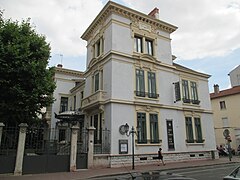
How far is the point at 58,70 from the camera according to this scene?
3219 centimetres

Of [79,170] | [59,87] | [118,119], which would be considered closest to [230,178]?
[79,170]

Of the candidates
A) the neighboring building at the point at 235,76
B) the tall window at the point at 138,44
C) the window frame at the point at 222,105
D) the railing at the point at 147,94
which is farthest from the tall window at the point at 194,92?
the neighboring building at the point at 235,76

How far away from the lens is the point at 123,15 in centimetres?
2069

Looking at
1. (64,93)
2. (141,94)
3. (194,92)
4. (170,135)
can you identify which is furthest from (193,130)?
(64,93)

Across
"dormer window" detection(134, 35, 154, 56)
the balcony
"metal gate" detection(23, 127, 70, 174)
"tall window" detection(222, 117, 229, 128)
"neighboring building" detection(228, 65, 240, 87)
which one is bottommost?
"metal gate" detection(23, 127, 70, 174)

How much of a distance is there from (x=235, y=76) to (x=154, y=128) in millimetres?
29261

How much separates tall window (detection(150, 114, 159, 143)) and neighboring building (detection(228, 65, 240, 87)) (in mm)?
28225

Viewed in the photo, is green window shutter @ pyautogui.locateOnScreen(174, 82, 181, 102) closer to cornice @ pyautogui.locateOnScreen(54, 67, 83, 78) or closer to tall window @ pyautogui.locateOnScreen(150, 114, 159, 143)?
tall window @ pyautogui.locateOnScreen(150, 114, 159, 143)

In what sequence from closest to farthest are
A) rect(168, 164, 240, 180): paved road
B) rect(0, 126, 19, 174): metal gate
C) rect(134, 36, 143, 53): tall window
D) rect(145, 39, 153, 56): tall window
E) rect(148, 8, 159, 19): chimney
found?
rect(168, 164, 240, 180): paved road, rect(0, 126, 19, 174): metal gate, rect(134, 36, 143, 53): tall window, rect(145, 39, 153, 56): tall window, rect(148, 8, 159, 19): chimney

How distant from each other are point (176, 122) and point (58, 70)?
19.4 metres

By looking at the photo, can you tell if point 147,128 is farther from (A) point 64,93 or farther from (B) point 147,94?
(A) point 64,93

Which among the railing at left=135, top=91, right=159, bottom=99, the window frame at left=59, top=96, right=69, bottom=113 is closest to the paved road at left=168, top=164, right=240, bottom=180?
the railing at left=135, top=91, right=159, bottom=99

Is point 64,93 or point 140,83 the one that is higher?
point 64,93

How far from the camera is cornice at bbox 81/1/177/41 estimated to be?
2016 cm
